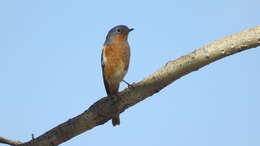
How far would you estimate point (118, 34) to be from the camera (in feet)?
20.1

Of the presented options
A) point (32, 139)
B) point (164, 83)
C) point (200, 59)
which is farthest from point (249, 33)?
point (32, 139)

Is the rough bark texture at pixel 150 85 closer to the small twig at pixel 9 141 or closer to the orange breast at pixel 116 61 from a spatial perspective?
the small twig at pixel 9 141

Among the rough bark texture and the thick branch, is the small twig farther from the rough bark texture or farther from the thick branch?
the rough bark texture

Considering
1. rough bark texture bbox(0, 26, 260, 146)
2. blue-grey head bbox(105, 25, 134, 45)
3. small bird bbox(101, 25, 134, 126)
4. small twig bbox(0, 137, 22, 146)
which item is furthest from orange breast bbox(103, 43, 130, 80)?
small twig bbox(0, 137, 22, 146)

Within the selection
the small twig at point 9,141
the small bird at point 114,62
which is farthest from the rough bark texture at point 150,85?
the small bird at point 114,62

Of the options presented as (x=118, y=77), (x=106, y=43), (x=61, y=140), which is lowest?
(x=61, y=140)

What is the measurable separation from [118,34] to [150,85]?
2.04 metres

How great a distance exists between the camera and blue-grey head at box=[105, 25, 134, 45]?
19.8 feet

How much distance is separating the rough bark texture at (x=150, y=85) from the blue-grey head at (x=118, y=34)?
5.43 feet

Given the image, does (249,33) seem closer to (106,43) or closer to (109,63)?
(109,63)

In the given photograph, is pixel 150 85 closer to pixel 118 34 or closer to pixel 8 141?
pixel 8 141

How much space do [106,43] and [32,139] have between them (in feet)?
6.94

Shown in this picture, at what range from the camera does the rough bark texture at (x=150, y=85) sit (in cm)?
385

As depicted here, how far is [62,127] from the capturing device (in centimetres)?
443
